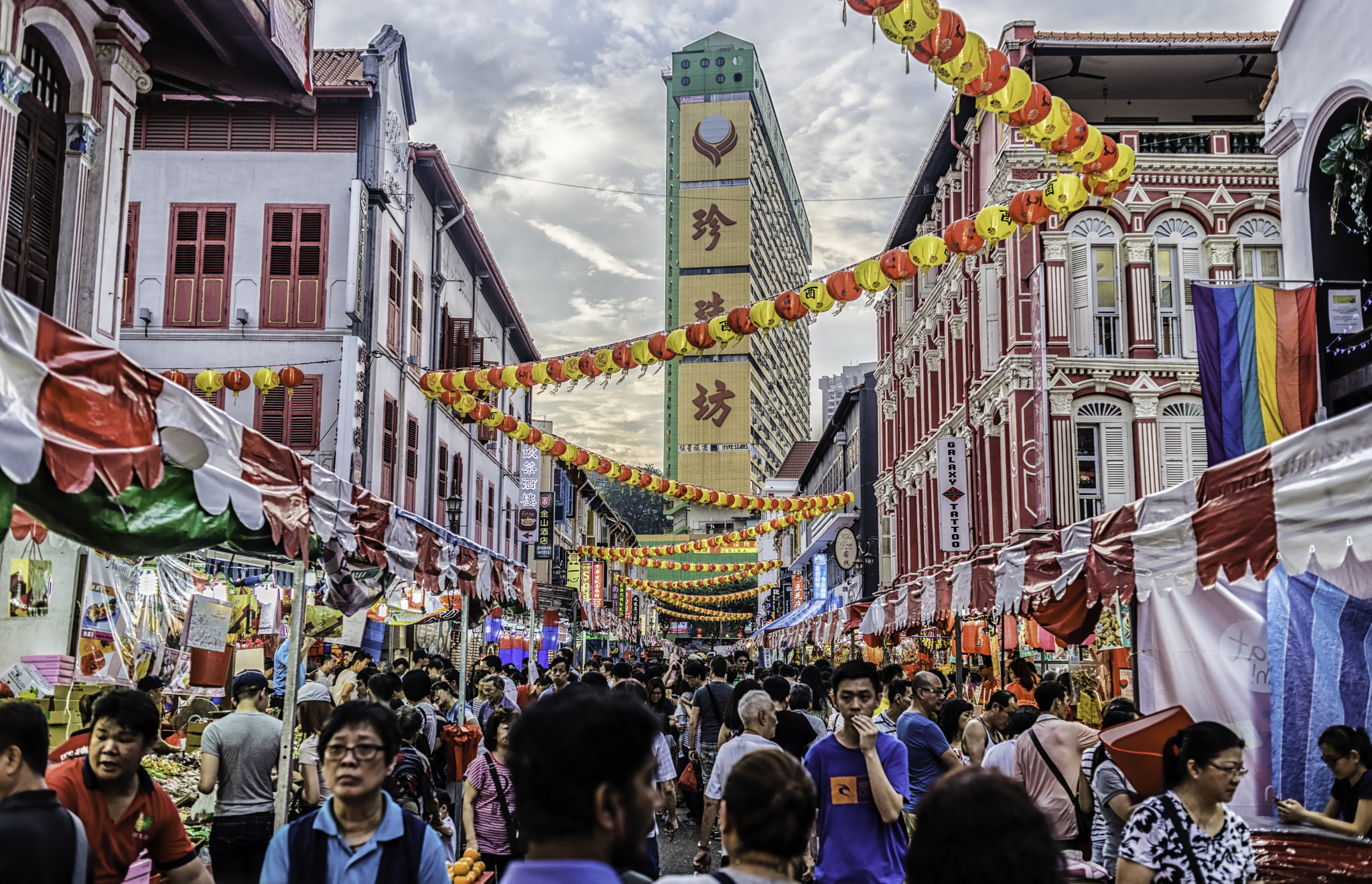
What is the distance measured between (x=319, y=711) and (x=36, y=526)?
2.87m

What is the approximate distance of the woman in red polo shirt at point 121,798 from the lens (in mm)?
4750

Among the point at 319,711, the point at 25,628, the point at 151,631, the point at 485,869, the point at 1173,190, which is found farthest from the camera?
the point at 1173,190

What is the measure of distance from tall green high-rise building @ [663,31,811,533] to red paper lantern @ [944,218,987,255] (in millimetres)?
48257

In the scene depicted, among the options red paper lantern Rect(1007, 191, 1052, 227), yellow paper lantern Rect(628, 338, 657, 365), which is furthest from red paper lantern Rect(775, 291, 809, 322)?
red paper lantern Rect(1007, 191, 1052, 227)

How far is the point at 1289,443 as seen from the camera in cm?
684

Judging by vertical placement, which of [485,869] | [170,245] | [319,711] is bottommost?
[485,869]

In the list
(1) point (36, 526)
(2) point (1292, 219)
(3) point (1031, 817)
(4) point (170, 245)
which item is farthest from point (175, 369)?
(3) point (1031, 817)

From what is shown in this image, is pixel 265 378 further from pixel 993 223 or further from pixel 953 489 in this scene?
pixel 953 489

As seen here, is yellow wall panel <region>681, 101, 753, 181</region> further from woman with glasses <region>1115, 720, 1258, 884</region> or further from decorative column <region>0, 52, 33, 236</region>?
woman with glasses <region>1115, 720, 1258, 884</region>

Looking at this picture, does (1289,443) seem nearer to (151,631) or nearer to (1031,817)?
(1031,817)

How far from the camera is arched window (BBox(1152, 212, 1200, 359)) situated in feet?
80.3

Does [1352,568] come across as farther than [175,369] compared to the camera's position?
No

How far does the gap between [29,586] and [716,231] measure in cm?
6630

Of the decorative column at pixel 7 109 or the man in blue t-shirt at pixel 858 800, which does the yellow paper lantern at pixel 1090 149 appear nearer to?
the man in blue t-shirt at pixel 858 800
